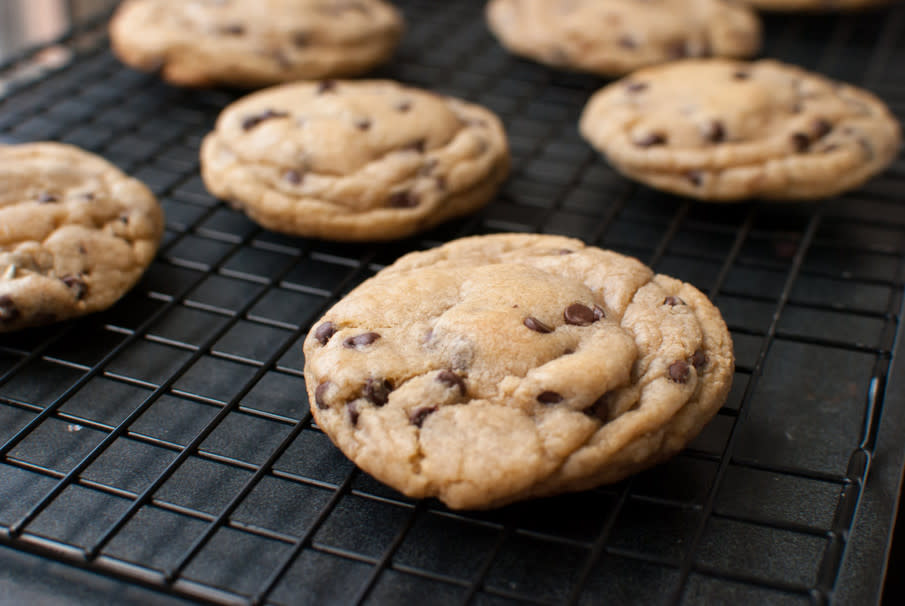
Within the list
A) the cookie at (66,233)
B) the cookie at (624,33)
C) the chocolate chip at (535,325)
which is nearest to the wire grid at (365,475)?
the cookie at (66,233)

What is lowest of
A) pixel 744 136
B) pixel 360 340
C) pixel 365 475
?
pixel 365 475

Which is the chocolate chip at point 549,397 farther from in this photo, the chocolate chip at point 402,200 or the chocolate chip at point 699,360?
the chocolate chip at point 402,200

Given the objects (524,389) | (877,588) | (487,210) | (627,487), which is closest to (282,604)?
(524,389)

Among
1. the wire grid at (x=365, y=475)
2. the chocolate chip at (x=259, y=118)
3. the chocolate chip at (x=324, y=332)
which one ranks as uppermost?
the chocolate chip at (x=259, y=118)

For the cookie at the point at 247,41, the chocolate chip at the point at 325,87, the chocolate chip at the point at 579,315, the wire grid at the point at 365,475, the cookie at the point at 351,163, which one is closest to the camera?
the wire grid at the point at 365,475

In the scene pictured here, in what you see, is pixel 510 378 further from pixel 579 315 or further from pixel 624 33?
pixel 624 33

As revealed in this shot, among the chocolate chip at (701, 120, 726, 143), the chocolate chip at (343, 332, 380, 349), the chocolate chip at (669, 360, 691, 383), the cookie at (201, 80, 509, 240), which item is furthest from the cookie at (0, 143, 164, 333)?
the chocolate chip at (701, 120, 726, 143)

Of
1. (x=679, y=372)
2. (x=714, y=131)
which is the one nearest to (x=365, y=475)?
(x=679, y=372)
